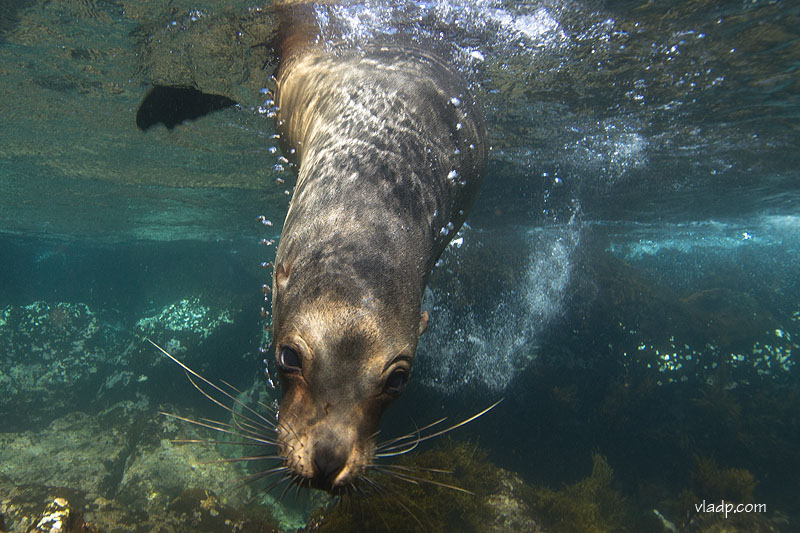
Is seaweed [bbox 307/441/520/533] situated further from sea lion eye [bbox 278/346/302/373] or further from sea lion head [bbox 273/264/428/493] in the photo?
sea lion eye [bbox 278/346/302/373]

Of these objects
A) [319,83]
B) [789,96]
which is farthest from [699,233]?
[319,83]

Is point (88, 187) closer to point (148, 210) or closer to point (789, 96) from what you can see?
point (148, 210)

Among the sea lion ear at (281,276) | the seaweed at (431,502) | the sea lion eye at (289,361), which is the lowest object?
the seaweed at (431,502)

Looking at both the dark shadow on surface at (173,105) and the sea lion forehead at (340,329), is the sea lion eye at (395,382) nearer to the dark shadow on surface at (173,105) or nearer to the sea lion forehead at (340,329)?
the sea lion forehead at (340,329)

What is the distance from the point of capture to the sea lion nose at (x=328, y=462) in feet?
6.04

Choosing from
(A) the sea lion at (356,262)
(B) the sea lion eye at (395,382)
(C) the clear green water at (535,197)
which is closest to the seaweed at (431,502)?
(B) the sea lion eye at (395,382)

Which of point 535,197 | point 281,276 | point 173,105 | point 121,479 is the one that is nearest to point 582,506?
point 281,276

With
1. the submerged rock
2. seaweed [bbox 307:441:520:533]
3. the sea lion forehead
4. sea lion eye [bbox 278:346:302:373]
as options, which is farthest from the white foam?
the sea lion forehead

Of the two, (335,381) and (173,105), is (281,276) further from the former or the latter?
(173,105)

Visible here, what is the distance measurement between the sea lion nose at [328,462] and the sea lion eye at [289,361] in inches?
16.3

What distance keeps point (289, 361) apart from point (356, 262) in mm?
593

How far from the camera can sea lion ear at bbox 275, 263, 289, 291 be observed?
7.69 ft

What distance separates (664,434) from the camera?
12.6m

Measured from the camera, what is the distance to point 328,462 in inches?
72.3
